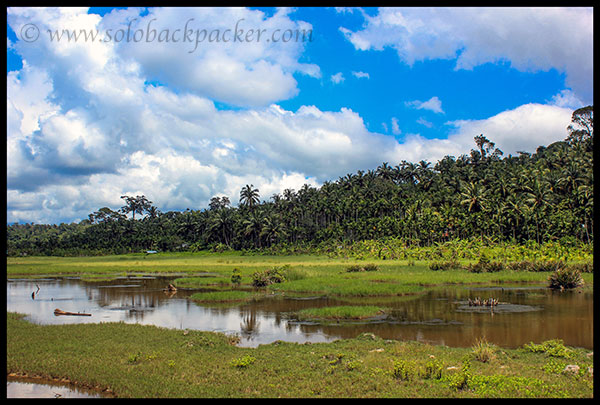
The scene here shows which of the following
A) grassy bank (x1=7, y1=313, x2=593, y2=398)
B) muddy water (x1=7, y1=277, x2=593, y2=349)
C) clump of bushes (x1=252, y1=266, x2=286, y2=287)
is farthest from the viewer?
clump of bushes (x1=252, y1=266, x2=286, y2=287)

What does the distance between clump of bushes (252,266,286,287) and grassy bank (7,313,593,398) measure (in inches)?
969

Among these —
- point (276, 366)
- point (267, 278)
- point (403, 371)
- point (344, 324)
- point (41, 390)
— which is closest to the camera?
point (403, 371)

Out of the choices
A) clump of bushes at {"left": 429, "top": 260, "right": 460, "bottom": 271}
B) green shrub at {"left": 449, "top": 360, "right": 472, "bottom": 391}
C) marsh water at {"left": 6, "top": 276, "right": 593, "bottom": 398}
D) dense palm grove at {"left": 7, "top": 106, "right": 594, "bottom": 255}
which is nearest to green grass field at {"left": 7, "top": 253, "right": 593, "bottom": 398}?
green shrub at {"left": 449, "top": 360, "right": 472, "bottom": 391}

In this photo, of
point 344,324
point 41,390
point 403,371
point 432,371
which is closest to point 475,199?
point 344,324

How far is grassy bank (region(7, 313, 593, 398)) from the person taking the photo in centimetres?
1409

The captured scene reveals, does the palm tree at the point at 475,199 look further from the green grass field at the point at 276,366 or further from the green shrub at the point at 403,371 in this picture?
the green shrub at the point at 403,371

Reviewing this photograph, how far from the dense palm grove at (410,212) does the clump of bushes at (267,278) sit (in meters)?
51.9

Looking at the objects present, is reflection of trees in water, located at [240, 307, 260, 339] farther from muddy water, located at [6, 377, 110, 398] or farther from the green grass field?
muddy water, located at [6, 377, 110, 398]

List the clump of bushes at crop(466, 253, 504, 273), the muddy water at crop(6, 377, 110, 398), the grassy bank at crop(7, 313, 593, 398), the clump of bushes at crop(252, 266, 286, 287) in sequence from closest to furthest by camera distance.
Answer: the grassy bank at crop(7, 313, 593, 398)
the muddy water at crop(6, 377, 110, 398)
the clump of bushes at crop(252, 266, 286, 287)
the clump of bushes at crop(466, 253, 504, 273)

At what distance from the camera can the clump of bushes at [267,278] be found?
156 ft

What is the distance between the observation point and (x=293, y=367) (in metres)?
16.8

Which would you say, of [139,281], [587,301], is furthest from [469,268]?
[139,281]

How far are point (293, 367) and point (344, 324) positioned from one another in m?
10.9

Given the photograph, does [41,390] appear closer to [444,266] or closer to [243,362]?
[243,362]
